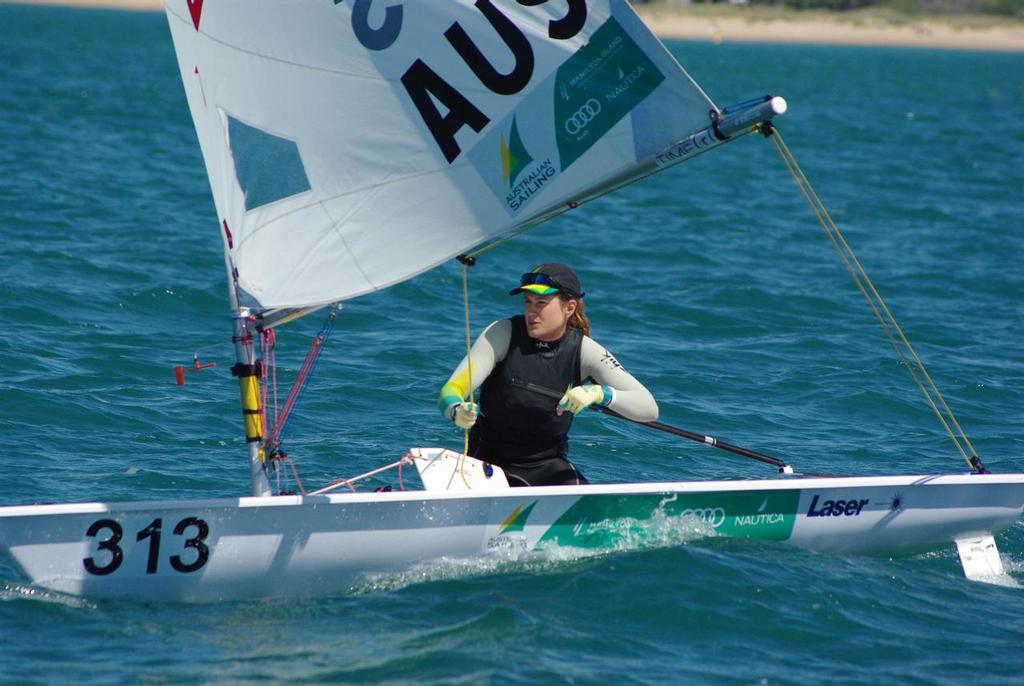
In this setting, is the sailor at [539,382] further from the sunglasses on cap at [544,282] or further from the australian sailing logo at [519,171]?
the australian sailing logo at [519,171]

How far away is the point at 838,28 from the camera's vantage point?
243 ft

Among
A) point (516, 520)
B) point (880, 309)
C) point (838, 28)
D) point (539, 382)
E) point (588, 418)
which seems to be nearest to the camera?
point (516, 520)

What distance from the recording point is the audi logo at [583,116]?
4.94 metres

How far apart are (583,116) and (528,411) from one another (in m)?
1.37

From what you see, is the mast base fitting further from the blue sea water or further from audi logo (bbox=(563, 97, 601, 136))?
audi logo (bbox=(563, 97, 601, 136))

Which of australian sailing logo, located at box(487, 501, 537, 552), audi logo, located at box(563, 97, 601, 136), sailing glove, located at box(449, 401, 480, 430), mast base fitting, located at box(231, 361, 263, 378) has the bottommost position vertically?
australian sailing logo, located at box(487, 501, 537, 552)

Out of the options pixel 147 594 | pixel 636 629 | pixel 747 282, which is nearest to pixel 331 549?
pixel 147 594

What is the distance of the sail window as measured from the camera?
5242 mm

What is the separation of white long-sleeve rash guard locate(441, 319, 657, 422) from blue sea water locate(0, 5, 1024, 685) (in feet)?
2.20

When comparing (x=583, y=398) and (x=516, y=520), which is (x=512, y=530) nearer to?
(x=516, y=520)

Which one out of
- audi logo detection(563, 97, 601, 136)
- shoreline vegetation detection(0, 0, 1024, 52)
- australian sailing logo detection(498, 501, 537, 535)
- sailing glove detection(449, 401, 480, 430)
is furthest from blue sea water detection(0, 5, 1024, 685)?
shoreline vegetation detection(0, 0, 1024, 52)

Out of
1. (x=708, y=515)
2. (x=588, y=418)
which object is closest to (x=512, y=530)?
(x=708, y=515)

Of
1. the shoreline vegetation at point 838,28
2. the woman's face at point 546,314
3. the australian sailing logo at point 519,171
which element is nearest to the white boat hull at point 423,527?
the woman's face at point 546,314

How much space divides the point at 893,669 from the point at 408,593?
6.37 feet
